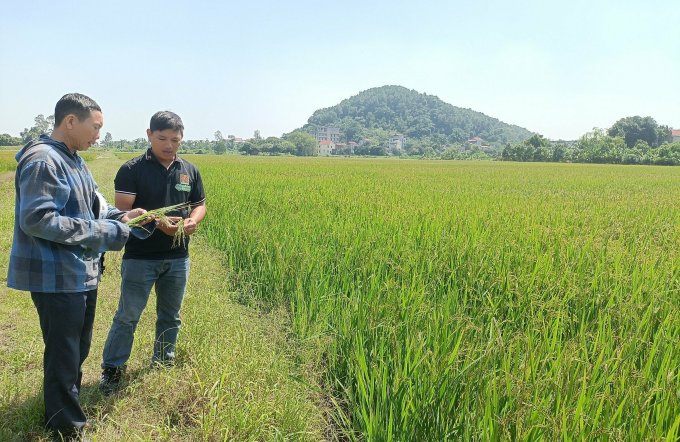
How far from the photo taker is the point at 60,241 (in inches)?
83.0

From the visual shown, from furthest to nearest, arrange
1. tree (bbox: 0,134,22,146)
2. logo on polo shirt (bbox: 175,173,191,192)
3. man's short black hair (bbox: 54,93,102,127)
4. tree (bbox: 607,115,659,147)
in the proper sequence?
1. tree (bbox: 607,115,659,147)
2. tree (bbox: 0,134,22,146)
3. logo on polo shirt (bbox: 175,173,191,192)
4. man's short black hair (bbox: 54,93,102,127)

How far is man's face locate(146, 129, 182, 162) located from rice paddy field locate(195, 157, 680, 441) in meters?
1.48

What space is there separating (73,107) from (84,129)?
0.37 feet

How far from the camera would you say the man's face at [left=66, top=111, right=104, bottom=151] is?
226cm

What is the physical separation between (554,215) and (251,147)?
9089 centimetres

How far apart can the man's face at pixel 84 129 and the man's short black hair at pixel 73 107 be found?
0.06 feet

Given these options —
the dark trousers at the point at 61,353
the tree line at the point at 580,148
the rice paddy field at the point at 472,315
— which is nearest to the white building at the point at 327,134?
the tree line at the point at 580,148

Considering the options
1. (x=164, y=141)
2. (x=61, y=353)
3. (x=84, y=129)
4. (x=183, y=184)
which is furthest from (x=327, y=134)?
(x=61, y=353)

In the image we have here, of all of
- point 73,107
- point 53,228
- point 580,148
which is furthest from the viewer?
point 580,148

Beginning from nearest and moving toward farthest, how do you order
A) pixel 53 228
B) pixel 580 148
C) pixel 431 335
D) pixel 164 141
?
pixel 53 228
pixel 431 335
pixel 164 141
pixel 580 148

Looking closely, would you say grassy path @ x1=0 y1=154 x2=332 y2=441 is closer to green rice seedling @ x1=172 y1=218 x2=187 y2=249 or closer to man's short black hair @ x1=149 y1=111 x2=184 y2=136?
green rice seedling @ x1=172 y1=218 x2=187 y2=249

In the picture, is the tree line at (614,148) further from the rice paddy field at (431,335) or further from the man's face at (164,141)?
the man's face at (164,141)

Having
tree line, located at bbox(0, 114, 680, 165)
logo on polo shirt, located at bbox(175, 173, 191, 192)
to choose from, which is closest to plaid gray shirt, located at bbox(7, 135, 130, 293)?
logo on polo shirt, located at bbox(175, 173, 191, 192)

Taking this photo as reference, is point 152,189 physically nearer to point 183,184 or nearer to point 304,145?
point 183,184
